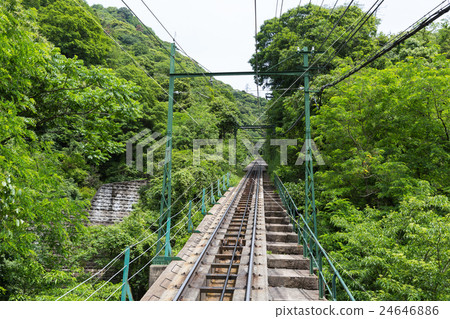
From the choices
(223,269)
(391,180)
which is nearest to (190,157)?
(391,180)

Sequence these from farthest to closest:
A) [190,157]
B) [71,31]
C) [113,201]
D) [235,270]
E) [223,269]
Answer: [71,31] → [113,201] → [190,157] → [223,269] → [235,270]

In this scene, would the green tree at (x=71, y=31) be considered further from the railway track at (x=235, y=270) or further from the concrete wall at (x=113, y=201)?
the railway track at (x=235, y=270)

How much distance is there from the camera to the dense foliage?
19.8 feet

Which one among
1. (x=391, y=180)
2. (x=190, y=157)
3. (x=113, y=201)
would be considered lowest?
(x=113, y=201)

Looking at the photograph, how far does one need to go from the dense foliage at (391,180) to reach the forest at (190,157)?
5 centimetres

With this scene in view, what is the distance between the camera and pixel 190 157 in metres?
21.3

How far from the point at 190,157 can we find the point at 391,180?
1422cm

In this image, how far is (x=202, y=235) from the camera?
9969 millimetres

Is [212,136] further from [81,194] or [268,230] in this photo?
[268,230]

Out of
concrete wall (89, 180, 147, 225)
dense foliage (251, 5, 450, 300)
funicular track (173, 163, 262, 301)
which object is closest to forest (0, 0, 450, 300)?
dense foliage (251, 5, 450, 300)

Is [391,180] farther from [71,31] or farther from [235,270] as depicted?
[71,31]

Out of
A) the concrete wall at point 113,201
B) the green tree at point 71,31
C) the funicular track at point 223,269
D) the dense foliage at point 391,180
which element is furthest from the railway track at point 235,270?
the green tree at point 71,31

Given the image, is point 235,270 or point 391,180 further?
point 391,180

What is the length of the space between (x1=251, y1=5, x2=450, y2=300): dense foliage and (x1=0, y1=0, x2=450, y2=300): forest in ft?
0.17
